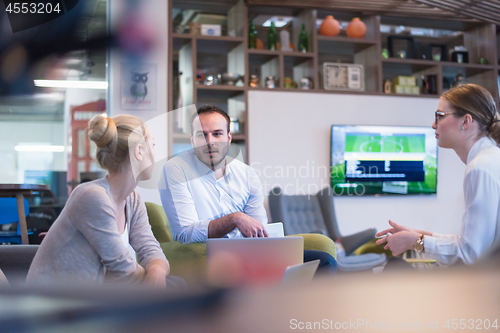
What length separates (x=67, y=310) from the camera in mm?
576

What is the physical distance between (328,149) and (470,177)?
291 cm

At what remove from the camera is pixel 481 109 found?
917 millimetres

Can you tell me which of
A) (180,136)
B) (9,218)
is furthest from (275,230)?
(180,136)

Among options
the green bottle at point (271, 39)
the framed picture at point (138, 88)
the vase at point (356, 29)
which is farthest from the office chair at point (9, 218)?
the vase at point (356, 29)

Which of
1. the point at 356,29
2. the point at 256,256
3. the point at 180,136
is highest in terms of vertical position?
the point at 356,29

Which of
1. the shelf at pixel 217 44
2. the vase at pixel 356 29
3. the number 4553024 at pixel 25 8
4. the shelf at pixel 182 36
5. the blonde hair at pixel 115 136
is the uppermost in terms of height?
the vase at pixel 356 29

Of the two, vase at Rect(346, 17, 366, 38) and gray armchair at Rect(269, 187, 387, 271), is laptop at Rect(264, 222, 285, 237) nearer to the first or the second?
gray armchair at Rect(269, 187, 387, 271)

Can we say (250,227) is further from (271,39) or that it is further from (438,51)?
(438,51)

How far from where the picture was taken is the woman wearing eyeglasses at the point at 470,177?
771 millimetres

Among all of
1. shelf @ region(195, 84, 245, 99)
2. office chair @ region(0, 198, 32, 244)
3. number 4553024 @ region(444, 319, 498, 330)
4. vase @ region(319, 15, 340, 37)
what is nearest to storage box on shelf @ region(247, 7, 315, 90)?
vase @ region(319, 15, 340, 37)

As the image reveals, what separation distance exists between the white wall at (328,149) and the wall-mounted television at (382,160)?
7 centimetres

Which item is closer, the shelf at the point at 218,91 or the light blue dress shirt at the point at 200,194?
the light blue dress shirt at the point at 200,194

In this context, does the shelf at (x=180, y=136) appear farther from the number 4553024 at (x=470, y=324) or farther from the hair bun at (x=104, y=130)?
the number 4553024 at (x=470, y=324)

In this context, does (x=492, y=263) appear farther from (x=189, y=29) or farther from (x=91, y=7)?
(x=189, y=29)
